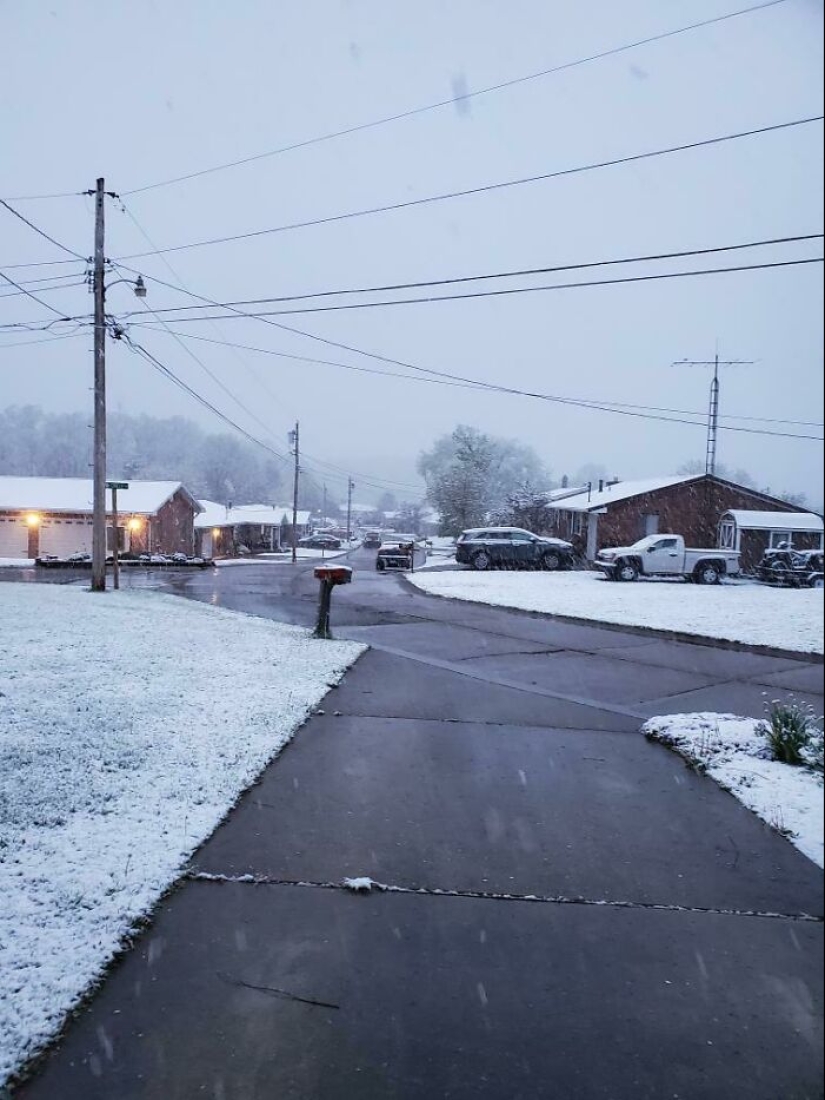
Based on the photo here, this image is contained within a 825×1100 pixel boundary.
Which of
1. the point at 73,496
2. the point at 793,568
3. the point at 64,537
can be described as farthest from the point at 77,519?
the point at 793,568

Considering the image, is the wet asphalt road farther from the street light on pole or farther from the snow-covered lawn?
the street light on pole

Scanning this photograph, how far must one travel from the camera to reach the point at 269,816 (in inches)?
157

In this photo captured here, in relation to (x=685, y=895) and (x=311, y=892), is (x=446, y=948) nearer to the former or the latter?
(x=311, y=892)

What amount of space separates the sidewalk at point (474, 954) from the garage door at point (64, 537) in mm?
22698

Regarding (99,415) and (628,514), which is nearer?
(99,415)

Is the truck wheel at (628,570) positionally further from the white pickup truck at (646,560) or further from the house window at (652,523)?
the house window at (652,523)

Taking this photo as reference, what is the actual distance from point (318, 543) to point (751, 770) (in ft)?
157

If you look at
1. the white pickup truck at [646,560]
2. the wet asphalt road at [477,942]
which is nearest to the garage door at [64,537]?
the white pickup truck at [646,560]

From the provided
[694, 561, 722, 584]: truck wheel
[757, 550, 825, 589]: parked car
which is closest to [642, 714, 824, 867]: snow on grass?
[757, 550, 825, 589]: parked car

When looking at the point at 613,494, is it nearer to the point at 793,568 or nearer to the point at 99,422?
the point at 99,422

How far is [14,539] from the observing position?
24.0m

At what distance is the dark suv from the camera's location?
83.0ft

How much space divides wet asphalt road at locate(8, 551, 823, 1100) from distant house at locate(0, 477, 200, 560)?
20883 mm

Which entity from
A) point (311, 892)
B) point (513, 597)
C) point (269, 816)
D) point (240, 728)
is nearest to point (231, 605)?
point (513, 597)
